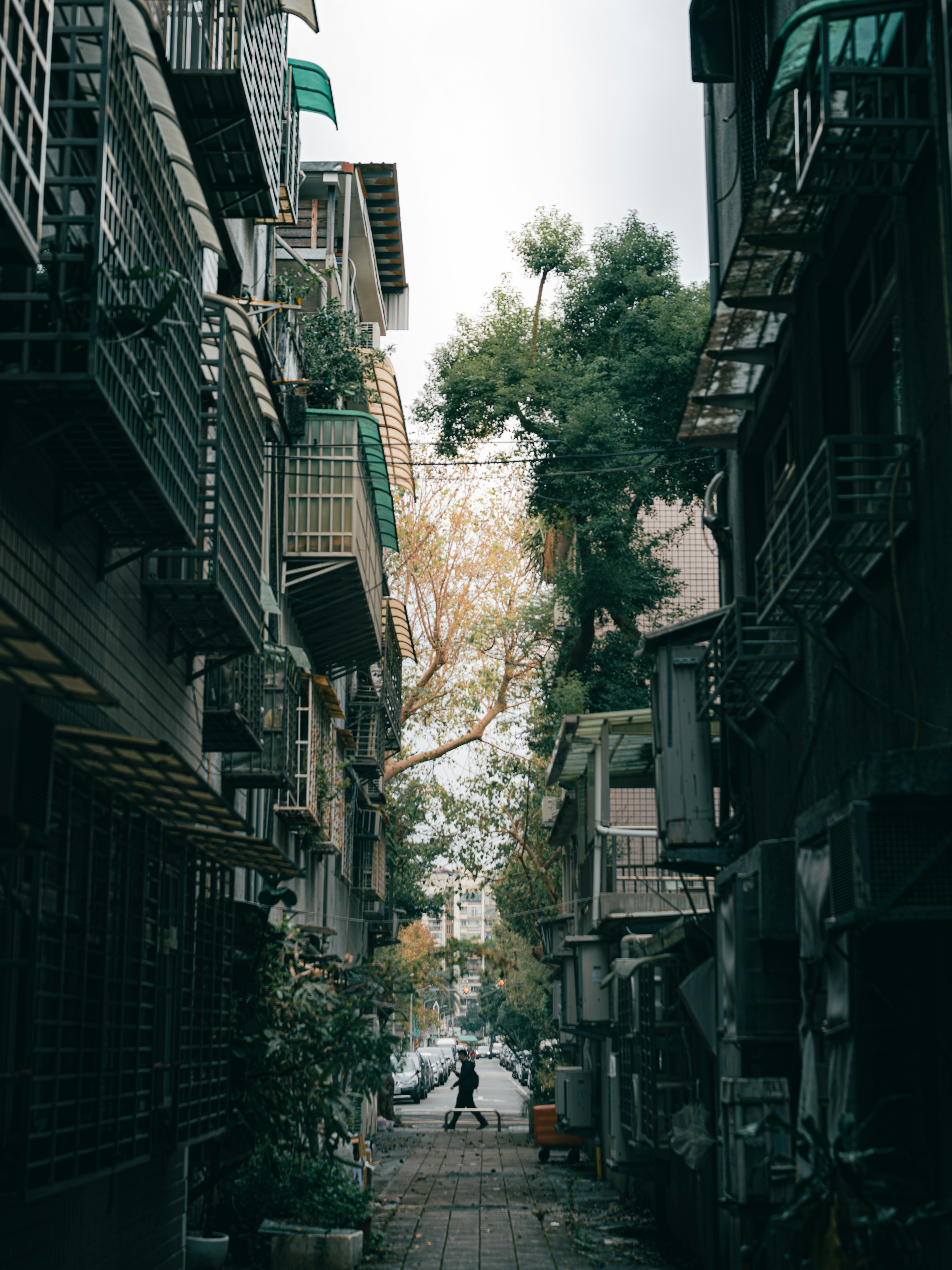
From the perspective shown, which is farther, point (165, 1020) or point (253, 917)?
point (253, 917)

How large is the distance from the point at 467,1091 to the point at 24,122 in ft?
109

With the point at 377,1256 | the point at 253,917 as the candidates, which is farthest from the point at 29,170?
the point at 377,1256

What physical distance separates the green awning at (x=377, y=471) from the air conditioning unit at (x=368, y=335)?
105cm

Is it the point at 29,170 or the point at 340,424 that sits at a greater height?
the point at 340,424

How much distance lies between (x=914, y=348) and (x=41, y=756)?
4625 mm

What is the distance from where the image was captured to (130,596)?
9.94 m

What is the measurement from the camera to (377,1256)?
596 inches

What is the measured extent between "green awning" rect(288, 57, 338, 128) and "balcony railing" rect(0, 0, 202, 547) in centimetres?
989

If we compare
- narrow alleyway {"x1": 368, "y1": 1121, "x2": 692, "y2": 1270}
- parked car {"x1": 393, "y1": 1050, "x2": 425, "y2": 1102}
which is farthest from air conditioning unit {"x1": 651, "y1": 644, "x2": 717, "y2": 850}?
parked car {"x1": 393, "y1": 1050, "x2": 425, "y2": 1102}

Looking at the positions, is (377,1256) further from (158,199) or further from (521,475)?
(521,475)

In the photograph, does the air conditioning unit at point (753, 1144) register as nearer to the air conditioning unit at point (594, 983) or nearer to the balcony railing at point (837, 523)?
the balcony railing at point (837, 523)

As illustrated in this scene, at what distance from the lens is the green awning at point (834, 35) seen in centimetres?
676

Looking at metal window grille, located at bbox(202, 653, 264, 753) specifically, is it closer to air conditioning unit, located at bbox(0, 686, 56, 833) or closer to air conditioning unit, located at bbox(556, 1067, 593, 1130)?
air conditioning unit, located at bbox(0, 686, 56, 833)

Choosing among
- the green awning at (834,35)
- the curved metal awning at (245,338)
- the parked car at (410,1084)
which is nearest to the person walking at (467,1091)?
the parked car at (410,1084)
